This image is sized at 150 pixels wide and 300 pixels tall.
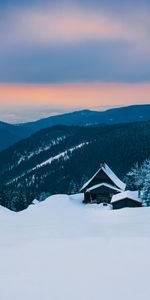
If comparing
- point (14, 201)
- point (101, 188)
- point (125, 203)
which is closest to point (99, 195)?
point (101, 188)

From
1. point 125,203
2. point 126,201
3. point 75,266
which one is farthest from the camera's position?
point 126,201

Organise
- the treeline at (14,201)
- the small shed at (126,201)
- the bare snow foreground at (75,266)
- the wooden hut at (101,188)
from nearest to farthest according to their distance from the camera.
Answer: the bare snow foreground at (75,266)
the small shed at (126,201)
the wooden hut at (101,188)
the treeline at (14,201)

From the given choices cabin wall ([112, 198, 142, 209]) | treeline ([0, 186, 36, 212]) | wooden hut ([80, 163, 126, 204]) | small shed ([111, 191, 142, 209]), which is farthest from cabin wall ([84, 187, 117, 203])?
treeline ([0, 186, 36, 212])

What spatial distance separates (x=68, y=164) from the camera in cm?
19012

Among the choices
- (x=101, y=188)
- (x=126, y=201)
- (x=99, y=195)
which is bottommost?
(x=99, y=195)

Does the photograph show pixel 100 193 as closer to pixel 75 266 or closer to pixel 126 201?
pixel 126 201

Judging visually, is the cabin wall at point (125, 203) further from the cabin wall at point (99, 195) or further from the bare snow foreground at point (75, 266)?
the bare snow foreground at point (75, 266)

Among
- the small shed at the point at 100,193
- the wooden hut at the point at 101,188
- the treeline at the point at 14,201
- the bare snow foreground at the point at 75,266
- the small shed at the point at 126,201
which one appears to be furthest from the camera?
the treeline at the point at 14,201

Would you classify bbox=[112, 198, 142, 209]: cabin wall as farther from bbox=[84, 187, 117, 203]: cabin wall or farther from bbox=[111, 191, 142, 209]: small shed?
bbox=[84, 187, 117, 203]: cabin wall

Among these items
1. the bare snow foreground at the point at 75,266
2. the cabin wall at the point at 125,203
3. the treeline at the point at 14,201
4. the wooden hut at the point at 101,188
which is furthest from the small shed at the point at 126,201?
the treeline at the point at 14,201

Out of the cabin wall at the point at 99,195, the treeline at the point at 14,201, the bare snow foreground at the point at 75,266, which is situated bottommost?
the treeline at the point at 14,201

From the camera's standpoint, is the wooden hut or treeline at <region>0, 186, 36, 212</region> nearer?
the wooden hut

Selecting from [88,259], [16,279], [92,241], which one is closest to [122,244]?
[92,241]

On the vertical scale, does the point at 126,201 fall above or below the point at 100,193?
above
